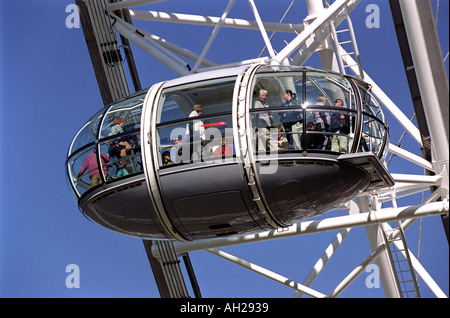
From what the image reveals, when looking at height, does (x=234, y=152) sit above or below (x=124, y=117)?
below

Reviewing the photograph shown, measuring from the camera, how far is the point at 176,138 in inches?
713

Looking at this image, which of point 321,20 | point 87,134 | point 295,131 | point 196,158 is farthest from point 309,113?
point 321,20

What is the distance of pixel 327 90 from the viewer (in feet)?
60.3

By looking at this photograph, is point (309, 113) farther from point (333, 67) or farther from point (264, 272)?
point (264, 272)

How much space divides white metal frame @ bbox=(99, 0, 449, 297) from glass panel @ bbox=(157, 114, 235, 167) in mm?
3712

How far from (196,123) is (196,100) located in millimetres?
543

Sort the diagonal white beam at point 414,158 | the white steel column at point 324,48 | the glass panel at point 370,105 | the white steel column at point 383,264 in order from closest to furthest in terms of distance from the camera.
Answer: the glass panel at point 370,105 → the diagonal white beam at point 414,158 → the white steel column at point 324,48 → the white steel column at point 383,264

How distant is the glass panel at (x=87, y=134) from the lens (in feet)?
62.6

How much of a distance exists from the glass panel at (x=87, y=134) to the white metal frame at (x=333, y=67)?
129 inches

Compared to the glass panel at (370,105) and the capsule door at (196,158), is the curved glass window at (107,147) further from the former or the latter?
the glass panel at (370,105)

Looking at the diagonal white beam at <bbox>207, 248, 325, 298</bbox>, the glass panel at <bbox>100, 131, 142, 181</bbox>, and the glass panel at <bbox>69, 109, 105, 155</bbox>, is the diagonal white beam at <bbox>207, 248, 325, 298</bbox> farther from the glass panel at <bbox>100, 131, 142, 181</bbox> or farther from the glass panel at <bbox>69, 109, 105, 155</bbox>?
the glass panel at <bbox>100, 131, 142, 181</bbox>

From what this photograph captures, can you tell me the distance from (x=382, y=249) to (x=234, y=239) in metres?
3.60

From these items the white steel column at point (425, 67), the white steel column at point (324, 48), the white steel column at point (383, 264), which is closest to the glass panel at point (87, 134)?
the white steel column at point (425, 67)
